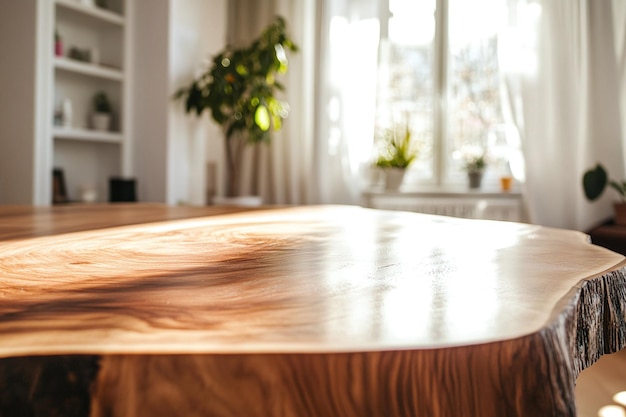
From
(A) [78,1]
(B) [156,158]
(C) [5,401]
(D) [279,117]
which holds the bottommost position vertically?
(C) [5,401]

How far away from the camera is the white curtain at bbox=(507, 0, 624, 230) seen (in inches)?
155

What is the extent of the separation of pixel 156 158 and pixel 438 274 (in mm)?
3737

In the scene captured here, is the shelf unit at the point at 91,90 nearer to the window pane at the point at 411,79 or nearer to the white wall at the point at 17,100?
the white wall at the point at 17,100

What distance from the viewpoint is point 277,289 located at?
18.5 inches

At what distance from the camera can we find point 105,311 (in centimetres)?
40

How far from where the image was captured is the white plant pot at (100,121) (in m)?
4.05

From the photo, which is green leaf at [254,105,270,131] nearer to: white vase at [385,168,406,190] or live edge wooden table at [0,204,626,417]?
white vase at [385,168,406,190]

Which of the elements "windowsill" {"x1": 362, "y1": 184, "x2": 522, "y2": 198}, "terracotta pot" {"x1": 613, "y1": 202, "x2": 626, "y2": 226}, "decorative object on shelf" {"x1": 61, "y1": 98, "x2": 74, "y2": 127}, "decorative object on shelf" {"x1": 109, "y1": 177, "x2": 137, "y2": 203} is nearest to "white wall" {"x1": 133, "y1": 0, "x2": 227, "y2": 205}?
"decorative object on shelf" {"x1": 109, "y1": 177, "x2": 137, "y2": 203}

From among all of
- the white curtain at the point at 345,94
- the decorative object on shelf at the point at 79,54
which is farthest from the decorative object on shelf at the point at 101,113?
the white curtain at the point at 345,94

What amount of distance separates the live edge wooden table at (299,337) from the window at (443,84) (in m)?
4.03

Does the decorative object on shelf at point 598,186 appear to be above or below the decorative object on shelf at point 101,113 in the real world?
below

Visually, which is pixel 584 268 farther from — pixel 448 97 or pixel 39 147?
pixel 448 97

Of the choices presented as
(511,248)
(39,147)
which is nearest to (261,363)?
(511,248)

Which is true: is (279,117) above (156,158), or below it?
above
